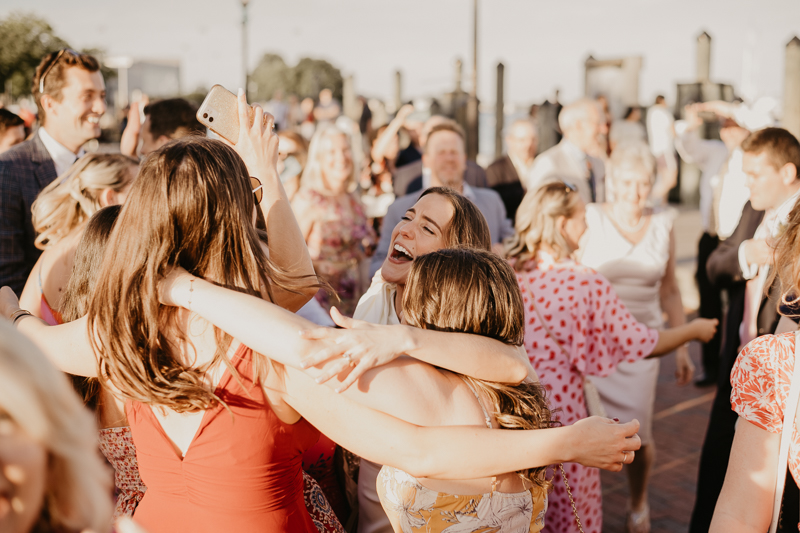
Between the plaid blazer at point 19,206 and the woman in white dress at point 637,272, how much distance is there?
3.29m

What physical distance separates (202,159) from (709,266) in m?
3.28

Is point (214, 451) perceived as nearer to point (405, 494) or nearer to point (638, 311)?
point (405, 494)

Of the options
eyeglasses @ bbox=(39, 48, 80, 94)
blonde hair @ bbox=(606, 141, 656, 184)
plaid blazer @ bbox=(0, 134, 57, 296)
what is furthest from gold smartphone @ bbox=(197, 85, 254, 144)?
blonde hair @ bbox=(606, 141, 656, 184)

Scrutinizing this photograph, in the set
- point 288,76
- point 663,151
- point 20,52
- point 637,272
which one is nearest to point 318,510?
point 637,272

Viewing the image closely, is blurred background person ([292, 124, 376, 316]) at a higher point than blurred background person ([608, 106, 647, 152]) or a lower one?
lower

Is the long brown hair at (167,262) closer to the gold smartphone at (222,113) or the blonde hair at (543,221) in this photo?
the gold smartphone at (222,113)

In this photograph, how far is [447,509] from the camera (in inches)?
64.2

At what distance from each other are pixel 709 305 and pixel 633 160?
10.4 feet

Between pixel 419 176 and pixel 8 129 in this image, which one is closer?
pixel 8 129

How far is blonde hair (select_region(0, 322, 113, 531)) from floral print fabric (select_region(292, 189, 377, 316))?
381cm

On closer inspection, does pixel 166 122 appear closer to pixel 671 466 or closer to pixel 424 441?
pixel 424 441

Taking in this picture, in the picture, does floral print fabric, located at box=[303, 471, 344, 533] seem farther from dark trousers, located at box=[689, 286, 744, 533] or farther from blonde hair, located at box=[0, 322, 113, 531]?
dark trousers, located at box=[689, 286, 744, 533]

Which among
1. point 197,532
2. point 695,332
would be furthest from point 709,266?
point 197,532

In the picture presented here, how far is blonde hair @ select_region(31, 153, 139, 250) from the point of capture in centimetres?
284
